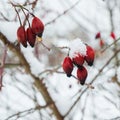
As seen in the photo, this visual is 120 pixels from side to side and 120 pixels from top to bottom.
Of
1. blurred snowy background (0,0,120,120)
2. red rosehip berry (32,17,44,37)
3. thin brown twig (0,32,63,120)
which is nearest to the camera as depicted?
red rosehip berry (32,17,44,37)

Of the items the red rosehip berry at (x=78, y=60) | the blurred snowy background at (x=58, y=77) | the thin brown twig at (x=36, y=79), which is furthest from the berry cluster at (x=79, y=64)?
the thin brown twig at (x=36, y=79)

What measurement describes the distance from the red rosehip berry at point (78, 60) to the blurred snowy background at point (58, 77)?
239 millimetres

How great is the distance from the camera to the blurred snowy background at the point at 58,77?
1.73 m

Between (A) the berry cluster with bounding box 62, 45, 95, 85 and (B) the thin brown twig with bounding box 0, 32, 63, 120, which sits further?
(B) the thin brown twig with bounding box 0, 32, 63, 120

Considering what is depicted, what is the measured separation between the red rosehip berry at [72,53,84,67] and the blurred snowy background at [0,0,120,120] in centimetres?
24

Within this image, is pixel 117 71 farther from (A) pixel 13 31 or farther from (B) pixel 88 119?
(B) pixel 88 119

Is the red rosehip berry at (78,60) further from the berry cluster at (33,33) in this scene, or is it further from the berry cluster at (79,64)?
the berry cluster at (33,33)

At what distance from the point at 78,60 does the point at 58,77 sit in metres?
1.92

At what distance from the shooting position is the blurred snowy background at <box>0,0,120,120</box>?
173cm

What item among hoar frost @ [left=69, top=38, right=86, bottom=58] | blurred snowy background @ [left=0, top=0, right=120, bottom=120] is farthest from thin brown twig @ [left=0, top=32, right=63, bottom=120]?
hoar frost @ [left=69, top=38, right=86, bottom=58]

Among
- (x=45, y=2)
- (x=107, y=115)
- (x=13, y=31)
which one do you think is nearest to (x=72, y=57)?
(x=13, y=31)

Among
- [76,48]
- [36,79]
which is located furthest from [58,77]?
[76,48]

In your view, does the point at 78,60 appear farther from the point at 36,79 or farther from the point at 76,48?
the point at 36,79

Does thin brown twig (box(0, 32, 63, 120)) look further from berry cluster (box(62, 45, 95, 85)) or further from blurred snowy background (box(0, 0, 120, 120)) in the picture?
berry cluster (box(62, 45, 95, 85))
